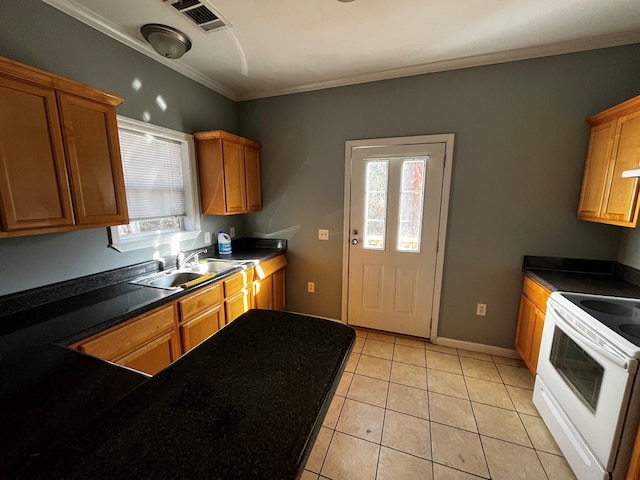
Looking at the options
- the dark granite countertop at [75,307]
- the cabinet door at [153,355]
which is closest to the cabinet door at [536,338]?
the dark granite countertop at [75,307]

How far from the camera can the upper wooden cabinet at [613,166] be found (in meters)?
1.64

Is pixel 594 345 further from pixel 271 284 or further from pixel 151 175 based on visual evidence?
pixel 151 175

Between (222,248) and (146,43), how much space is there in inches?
71.1

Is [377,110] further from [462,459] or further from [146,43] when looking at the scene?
[462,459]

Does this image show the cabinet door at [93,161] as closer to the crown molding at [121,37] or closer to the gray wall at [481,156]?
the crown molding at [121,37]

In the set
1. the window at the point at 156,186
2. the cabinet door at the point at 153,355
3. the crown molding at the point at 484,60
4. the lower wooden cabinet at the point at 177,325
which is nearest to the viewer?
the lower wooden cabinet at the point at 177,325

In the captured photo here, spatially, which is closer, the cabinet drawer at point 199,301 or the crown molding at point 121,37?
the crown molding at point 121,37

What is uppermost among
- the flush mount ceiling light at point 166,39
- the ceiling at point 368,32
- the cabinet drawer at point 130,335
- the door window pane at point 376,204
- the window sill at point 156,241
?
the ceiling at point 368,32

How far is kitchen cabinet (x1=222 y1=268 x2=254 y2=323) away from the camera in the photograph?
7.39 feet

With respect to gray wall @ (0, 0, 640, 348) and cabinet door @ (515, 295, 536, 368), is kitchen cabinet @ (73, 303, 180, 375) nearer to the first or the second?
gray wall @ (0, 0, 640, 348)

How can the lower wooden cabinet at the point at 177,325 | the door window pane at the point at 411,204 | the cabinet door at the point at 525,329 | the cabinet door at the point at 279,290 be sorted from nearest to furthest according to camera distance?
the lower wooden cabinet at the point at 177,325, the cabinet door at the point at 525,329, the door window pane at the point at 411,204, the cabinet door at the point at 279,290

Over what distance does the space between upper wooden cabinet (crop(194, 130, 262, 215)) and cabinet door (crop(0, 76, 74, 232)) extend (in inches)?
47.8

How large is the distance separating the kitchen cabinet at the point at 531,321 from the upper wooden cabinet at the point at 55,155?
3018mm

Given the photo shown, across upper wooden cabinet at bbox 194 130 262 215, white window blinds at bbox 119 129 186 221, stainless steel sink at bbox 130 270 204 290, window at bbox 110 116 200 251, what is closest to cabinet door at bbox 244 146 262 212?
upper wooden cabinet at bbox 194 130 262 215
